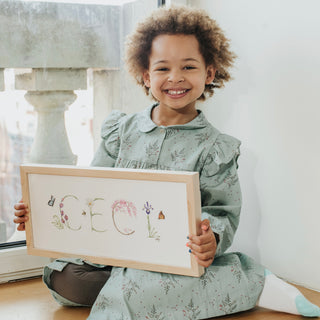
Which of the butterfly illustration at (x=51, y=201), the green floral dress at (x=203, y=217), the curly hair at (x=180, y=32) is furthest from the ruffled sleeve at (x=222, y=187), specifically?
the butterfly illustration at (x=51, y=201)

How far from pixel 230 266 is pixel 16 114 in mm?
726

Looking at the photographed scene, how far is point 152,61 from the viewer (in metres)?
1.30

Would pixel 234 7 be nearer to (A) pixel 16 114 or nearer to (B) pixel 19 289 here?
(A) pixel 16 114

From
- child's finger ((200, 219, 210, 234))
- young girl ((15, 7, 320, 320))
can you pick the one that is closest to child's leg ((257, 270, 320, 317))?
young girl ((15, 7, 320, 320))

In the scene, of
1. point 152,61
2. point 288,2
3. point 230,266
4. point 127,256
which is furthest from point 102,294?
point 288,2

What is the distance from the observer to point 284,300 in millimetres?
1225

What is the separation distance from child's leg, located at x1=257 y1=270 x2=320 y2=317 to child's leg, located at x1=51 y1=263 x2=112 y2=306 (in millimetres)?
391

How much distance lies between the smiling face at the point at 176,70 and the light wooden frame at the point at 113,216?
0.85 feet

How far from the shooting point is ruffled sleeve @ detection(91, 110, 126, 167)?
1390mm

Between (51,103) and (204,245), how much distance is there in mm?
672

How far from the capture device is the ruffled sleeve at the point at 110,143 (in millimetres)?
1390

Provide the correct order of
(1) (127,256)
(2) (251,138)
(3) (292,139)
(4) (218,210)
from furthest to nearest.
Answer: (2) (251,138), (3) (292,139), (4) (218,210), (1) (127,256)

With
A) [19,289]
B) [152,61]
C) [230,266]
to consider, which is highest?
[152,61]

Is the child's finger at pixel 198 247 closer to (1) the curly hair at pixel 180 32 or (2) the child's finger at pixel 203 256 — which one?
(2) the child's finger at pixel 203 256
